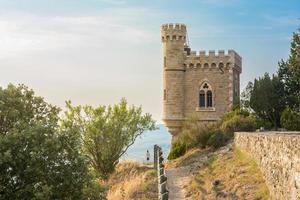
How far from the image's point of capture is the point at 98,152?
3712 cm

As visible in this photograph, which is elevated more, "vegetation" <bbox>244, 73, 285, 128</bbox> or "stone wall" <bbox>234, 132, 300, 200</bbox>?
"vegetation" <bbox>244, 73, 285, 128</bbox>

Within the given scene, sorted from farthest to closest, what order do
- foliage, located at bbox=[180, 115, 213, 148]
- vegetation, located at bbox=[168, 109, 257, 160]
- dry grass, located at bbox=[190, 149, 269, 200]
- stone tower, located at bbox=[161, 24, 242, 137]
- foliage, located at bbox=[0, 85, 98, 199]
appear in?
stone tower, located at bbox=[161, 24, 242, 137]
foliage, located at bbox=[180, 115, 213, 148]
vegetation, located at bbox=[168, 109, 257, 160]
dry grass, located at bbox=[190, 149, 269, 200]
foliage, located at bbox=[0, 85, 98, 199]

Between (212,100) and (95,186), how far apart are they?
31778 mm

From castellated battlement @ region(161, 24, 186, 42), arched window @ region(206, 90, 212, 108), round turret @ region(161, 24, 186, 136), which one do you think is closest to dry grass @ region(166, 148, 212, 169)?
round turret @ region(161, 24, 186, 136)

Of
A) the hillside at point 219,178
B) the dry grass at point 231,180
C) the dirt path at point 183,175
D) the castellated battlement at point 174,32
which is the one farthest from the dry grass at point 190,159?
the castellated battlement at point 174,32

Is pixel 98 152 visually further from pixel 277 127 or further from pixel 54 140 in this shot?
pixel 54 140

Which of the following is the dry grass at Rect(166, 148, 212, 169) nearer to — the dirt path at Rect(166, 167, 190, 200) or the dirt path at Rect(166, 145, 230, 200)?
the dirt path at Rect(166, 145, 230, 200)

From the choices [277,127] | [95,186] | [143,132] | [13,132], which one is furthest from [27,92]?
[277,127]

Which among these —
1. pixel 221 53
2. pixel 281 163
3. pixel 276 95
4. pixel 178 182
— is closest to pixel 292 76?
pixel 276 95

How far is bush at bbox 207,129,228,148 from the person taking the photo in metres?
35.2

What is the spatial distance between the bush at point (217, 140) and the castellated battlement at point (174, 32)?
51.3 ft

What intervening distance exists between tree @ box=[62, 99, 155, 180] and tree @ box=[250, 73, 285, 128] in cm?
1075

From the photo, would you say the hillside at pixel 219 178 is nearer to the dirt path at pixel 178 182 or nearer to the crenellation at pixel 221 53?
the dirt path at pixel 178 182

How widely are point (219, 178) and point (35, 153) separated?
30.2 feet
